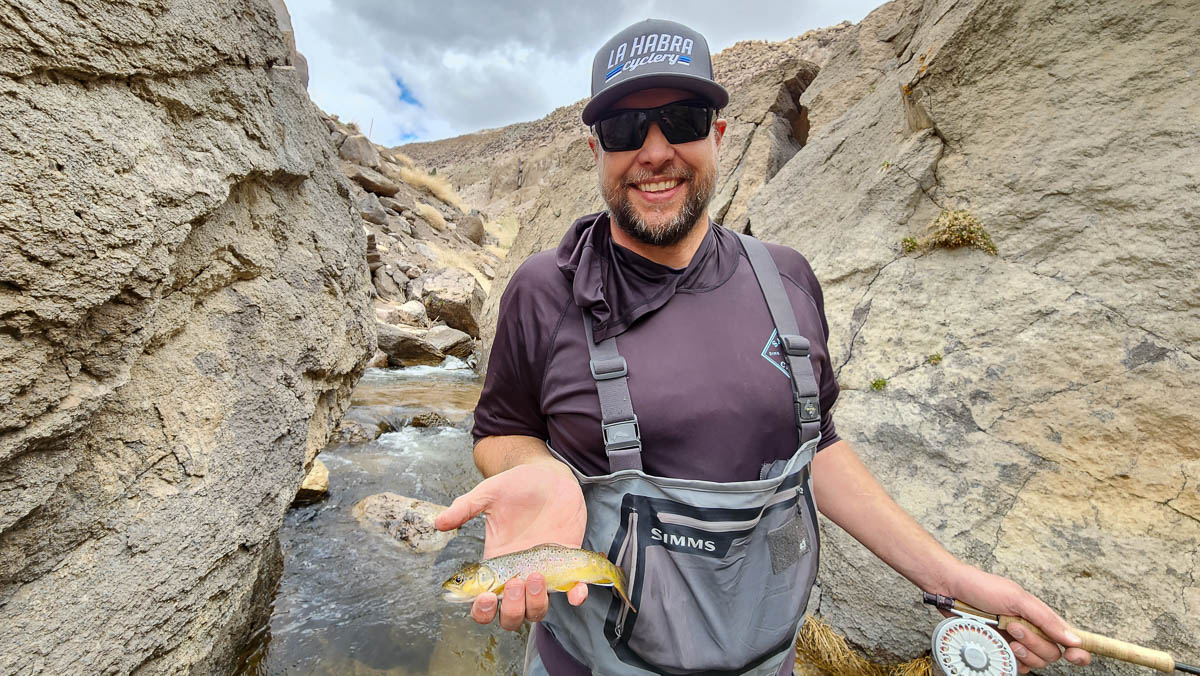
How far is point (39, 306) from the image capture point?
143 cm

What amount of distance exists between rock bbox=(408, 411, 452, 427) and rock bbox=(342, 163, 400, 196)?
1473 cm

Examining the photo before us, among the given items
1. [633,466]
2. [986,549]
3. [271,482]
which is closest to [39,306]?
[271,482]

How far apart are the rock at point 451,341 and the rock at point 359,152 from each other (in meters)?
11.1

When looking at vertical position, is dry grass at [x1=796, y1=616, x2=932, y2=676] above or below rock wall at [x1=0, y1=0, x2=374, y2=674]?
below

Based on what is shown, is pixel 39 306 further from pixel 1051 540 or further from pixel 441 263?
pixel 441 263

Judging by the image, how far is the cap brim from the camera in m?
1.51

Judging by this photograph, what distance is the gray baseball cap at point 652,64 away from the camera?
1526 millimetres

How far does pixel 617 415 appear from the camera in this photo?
132cm

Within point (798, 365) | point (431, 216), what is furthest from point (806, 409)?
point (431, 216)

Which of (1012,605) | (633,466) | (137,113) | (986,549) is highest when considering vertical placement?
(137,113)

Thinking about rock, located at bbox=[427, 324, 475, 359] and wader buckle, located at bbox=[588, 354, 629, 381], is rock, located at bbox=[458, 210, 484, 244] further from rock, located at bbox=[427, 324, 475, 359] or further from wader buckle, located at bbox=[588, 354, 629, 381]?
wader buckle, located at bbox=[588, 354, 629, 381]

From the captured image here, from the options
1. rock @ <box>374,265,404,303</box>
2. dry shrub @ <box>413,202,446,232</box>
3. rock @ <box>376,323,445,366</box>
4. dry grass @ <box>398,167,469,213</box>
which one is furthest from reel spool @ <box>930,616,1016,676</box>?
dry grass @ <box>398,167,469,213</box>

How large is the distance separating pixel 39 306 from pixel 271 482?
4.17ft

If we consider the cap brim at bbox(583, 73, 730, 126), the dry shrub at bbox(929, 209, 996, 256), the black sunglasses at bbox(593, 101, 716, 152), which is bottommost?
the dry shrub at bbox(929, 209, 996, 256)
